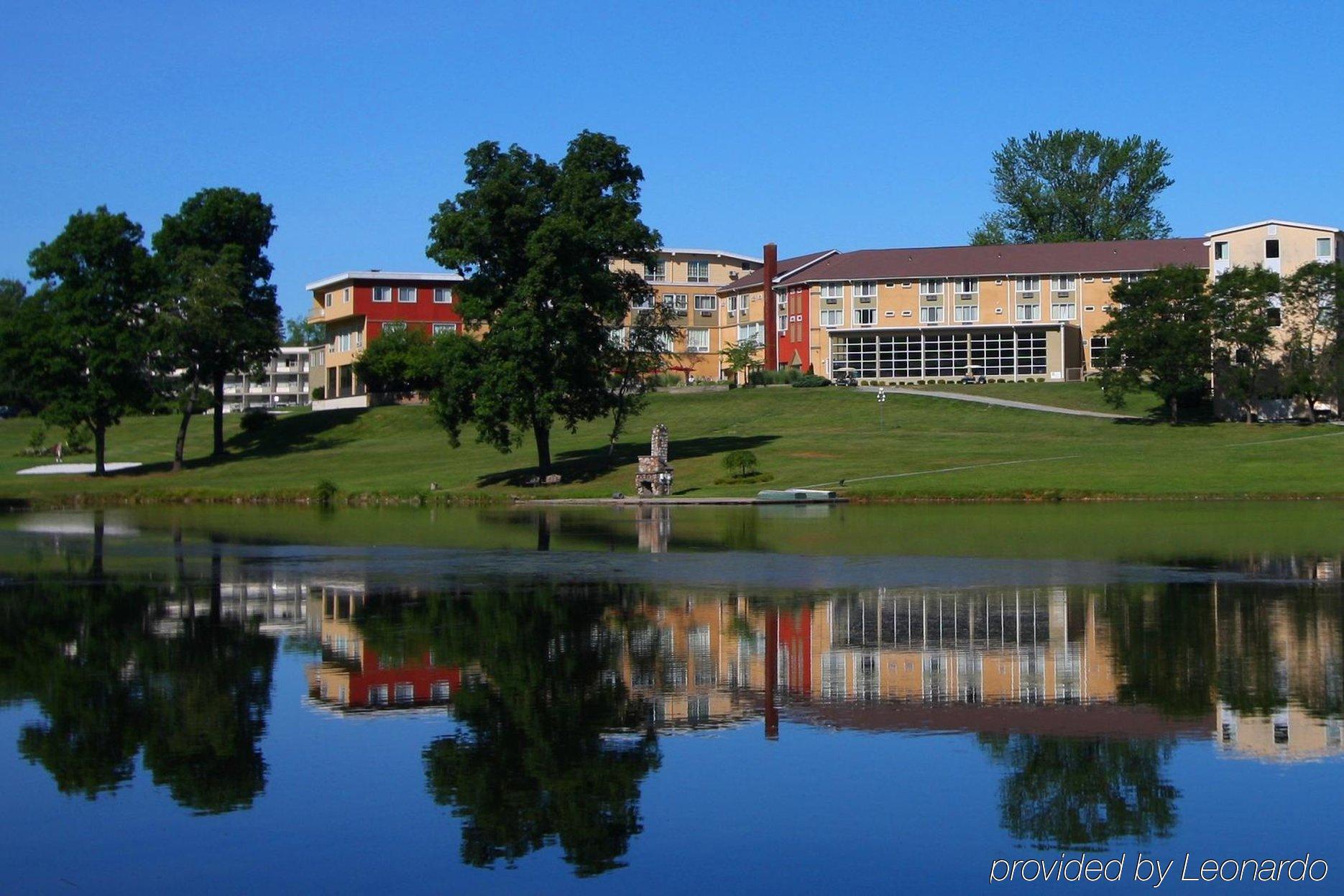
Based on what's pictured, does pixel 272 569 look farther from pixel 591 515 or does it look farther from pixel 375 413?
pixel 375 413

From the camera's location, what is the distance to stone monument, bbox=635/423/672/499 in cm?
6631

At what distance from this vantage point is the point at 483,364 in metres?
72.4

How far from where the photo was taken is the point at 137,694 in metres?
20.5

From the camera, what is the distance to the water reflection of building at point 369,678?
20.1 metres

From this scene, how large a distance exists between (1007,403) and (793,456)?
96.0ft

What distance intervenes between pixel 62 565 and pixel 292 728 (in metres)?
23.1

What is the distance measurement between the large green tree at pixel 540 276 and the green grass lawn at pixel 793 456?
396 centimetres

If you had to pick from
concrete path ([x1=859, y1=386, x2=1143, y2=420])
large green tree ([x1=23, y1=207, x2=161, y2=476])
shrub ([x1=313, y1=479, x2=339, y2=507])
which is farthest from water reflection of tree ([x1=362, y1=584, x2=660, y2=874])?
concrete path ([x1=859, y1=386, x2=1143, y2=420])

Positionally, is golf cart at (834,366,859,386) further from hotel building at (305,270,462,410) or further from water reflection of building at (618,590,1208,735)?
water reflection of building at (618,590,1208,735)

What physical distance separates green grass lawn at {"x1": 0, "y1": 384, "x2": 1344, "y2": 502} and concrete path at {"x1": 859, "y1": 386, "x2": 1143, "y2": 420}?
1711mm

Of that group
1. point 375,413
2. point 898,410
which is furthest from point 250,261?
point 898,410

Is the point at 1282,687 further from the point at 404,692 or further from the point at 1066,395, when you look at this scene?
the point at 1066,395

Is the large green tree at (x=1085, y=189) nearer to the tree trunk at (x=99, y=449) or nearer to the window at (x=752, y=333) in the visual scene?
the window at (x=752, y=333)

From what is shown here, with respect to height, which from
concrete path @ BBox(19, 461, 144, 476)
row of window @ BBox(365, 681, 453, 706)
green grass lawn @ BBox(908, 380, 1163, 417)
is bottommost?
row of window @ BBox(365, 681, 453, 706)
